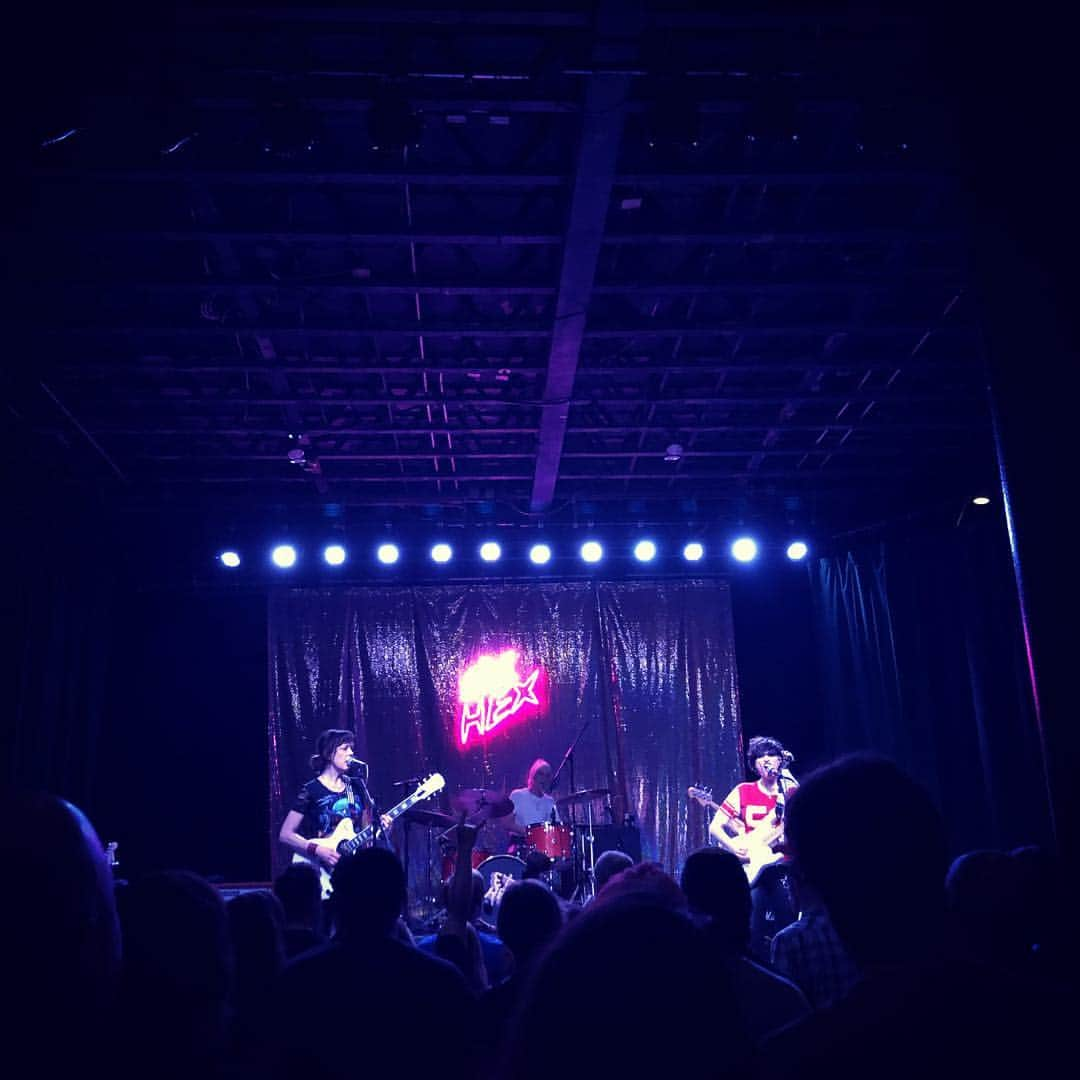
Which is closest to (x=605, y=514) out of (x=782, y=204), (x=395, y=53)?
(x=782, y=204)

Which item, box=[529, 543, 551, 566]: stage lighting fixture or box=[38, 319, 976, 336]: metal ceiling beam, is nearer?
box=[38, 319, 976, 336]: metal ceiling beam

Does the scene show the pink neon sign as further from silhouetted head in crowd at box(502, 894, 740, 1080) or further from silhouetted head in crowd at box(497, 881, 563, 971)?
silhouetted head in crowd at box(502, 894, 740, 1080)

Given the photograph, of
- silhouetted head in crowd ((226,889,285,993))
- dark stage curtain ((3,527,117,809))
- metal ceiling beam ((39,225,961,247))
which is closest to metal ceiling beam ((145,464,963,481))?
dark stage curtain ((3,527,117,809))

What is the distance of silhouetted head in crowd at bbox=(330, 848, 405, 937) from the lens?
2.71 m

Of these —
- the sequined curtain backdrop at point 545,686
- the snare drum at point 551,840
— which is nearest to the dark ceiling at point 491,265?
the sequined curtain backdrop at point 545,686

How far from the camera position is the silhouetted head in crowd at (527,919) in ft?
10.5

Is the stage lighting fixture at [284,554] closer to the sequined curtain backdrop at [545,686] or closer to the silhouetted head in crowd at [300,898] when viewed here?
the sequined curtain backdrop at [545,686]

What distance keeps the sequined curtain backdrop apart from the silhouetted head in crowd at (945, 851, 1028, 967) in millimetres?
8801

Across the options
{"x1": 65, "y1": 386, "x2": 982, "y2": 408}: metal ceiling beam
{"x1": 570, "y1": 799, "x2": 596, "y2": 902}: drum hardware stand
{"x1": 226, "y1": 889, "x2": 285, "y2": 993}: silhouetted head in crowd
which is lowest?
{"x1": 570, "y1": 799, "x2": 596, "y2": 902}: drum hardware stand

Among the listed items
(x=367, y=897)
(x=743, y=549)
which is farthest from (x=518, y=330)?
(x=367, y=897)

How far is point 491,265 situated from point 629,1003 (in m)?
7.00

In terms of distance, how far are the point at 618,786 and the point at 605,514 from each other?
330 centimetres

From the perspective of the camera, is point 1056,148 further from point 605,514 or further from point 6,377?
point 605,514

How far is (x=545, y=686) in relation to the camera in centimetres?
1233
